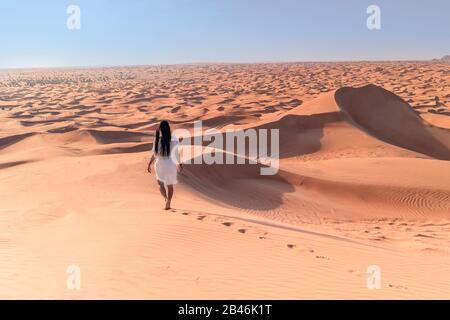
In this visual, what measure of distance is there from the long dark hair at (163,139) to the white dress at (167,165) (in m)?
0.08

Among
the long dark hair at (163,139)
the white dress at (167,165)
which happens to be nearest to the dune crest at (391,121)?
the white dress at (167,165)

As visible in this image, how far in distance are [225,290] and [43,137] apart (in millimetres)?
15572

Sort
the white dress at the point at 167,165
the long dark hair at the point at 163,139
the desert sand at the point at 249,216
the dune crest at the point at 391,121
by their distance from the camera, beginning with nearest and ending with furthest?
the desert sand at the point at 249,216 → the long dark hair at the point at 163,139 → the white dress at the point at 167,165 → the dune crest at the point at 391,121

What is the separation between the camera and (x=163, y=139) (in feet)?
22.2

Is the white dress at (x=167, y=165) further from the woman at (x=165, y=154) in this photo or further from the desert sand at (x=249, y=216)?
the desert sand at (x=249, y=216)

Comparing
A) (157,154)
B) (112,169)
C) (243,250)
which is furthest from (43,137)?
(243,250)

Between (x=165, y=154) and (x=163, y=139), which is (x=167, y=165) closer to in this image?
→ (x=165, y=154)

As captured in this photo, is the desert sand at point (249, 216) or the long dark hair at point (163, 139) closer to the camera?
the desert sand at point (249, 216)

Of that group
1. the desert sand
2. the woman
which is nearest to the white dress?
the woman

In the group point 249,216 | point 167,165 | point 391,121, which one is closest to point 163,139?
point 167,165

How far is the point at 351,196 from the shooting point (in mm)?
10445

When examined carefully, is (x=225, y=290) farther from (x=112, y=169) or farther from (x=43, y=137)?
(x=43, y=137)

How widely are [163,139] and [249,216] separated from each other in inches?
84.5

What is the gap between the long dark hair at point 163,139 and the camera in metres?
6.71
